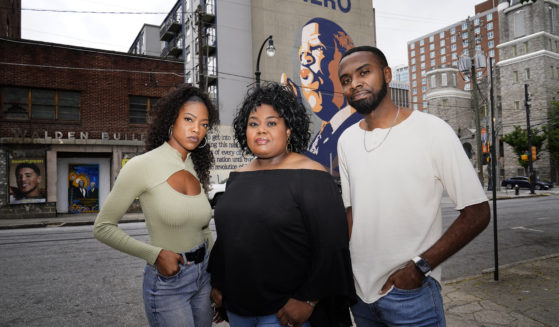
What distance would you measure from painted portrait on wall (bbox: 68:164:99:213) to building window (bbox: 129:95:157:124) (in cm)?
326

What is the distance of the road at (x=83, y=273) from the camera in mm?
4301

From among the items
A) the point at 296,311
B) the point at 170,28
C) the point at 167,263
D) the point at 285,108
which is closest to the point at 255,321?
the point at 296,311

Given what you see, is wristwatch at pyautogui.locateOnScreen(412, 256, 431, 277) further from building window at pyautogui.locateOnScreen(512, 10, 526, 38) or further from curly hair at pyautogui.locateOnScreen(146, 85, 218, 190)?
building window at pyautogui.locateOnScreen(512, 10, 526, 38)

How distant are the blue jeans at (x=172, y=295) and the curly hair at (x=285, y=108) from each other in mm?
988

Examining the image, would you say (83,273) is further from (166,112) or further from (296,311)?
(296,311)

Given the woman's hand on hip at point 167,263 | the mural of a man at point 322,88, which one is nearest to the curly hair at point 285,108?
the woman's hand on hip at point 167,263

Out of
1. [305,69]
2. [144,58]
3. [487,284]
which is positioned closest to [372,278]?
[487,284]

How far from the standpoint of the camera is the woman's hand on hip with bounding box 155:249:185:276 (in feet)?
6.59

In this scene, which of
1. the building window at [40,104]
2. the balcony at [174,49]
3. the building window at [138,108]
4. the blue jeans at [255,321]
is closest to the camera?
the blue jeans at [255,321]

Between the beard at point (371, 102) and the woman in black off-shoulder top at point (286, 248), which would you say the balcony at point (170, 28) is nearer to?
the beard at point (371, 102)

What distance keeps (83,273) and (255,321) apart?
218 inches

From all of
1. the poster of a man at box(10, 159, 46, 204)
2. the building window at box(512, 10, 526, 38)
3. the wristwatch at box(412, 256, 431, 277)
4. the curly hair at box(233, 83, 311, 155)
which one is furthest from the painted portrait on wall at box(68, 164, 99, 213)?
the building window at box(512, 10, 526, 38)

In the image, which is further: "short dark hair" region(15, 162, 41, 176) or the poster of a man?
"short dark hair" region(15, 162, 41, 176)

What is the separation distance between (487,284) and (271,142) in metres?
4.75
